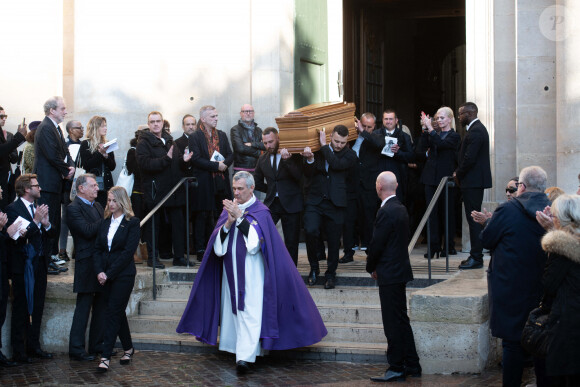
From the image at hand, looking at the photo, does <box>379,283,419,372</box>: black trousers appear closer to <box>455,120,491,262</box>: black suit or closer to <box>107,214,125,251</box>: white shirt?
<box>455,120,491,262</box>: black suit

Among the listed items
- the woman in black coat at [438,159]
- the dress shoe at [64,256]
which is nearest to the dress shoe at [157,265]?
the dress shoe at [64,256]

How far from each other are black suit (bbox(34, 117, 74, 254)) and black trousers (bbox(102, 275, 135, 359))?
1871 millimetres

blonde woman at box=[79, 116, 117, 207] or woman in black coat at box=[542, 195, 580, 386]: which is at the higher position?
blonde woman at box=[79, 116, 117, 207]

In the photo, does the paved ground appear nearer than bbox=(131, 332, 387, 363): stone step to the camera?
Yes

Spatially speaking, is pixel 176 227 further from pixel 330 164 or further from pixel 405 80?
pixel 405 80

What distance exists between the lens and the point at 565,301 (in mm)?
5949

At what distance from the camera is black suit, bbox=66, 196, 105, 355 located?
8.97m

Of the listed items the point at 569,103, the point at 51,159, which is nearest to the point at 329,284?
the point at 51,159

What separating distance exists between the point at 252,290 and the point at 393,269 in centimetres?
144

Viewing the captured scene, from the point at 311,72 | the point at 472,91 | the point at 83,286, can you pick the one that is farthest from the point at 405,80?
the point at 83,286

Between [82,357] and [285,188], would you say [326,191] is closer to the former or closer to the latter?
[285,188]

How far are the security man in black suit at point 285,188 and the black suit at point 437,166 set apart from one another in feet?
5.85

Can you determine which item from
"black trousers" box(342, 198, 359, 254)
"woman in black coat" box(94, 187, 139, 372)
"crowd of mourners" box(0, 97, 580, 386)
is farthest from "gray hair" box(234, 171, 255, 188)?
"black trousers" box(342, 198, 359, 254)

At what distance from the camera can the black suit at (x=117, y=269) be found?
8.52 m
